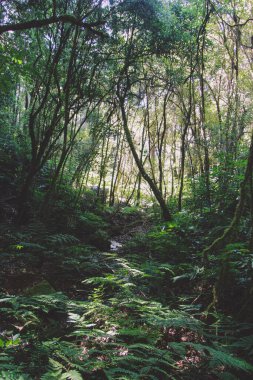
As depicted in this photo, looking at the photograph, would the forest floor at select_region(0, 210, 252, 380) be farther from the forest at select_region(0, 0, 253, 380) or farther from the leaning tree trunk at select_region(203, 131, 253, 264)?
the leaning tree trunk at select_region(203, 131, 253, 264)

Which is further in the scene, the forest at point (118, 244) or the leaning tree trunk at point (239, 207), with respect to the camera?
the leaning tree trunk at point (239, 207)

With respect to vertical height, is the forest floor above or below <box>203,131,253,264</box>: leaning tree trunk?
below

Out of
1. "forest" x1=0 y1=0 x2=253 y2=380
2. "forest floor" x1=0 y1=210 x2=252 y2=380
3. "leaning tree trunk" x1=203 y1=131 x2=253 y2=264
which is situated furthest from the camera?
"leaning tree trunk" x1=203 y1=131 x2=253 y2=264

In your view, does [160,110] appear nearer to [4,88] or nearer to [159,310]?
[4,88]

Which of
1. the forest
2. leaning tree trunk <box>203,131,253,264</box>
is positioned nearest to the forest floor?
the forest

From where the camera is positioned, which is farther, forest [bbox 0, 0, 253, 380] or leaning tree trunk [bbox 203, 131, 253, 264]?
leaning tree trunk [bbox 203, 131, 253, 264]

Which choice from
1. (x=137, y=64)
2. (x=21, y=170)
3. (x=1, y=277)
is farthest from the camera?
(x=137, y=64)

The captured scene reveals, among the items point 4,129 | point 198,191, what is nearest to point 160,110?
point 4,129

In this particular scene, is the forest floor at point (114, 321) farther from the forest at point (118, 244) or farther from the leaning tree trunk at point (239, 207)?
the leaning tree trunk at point (239, 207)

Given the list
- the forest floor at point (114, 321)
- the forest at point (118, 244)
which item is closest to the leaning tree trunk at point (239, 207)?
the forest at point (118, 244)

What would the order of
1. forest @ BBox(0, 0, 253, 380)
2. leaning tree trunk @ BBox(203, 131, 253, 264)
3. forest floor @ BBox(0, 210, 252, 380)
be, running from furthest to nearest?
leaning tree trunk @ BBox(203, 131, 253, 264)
forest @ BBox(0, 0, 253, 380)
forest floor @ BBox(0, 210, 252, 380)

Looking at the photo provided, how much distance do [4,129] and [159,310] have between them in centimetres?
992

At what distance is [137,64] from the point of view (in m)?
10.3

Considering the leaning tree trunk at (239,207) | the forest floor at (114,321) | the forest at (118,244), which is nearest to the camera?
the forest floor at (114,321)
